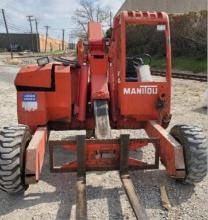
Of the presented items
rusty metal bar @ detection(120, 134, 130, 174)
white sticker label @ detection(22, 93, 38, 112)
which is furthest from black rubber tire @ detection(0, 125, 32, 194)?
rusty metal bar @ detection(120, 134, 130, 174)

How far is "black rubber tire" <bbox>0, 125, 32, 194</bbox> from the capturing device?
4172 millimetres

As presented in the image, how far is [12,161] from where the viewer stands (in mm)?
4184

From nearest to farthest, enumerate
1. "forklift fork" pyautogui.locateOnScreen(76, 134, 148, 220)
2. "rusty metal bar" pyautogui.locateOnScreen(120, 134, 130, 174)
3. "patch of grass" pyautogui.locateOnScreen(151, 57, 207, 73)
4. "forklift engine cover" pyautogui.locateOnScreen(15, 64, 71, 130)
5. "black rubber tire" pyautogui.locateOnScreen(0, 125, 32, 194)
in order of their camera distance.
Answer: "forklift fork" pyautogui.locateOnScreen(76, 134, 148, 220) < "black rubber tire" pyautogui.locateOnScreen(0, 125, 32, 194) < "rusty metal bar" pyautogui.locateOnScreen(120, 134, 130, 174) < "forklift engine cover" pyautogui.locateOnScreen(15, 64, 71, 130) < "patch of grass" pyautogui.locateOnScreen(151, 57, 207, 73)

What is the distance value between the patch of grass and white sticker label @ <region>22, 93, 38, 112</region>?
59.8 ft

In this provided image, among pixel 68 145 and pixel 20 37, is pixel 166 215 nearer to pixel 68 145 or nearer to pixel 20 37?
pixel 68 145

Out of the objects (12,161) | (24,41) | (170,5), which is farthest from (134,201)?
(24,41)

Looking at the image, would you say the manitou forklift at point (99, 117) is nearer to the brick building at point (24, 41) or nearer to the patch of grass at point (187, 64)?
the patch of grass at point (187, 64)

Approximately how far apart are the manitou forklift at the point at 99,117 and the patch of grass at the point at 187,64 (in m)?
17.5

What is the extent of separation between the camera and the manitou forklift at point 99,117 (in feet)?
14.2

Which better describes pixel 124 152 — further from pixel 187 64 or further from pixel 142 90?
pixel 187 64

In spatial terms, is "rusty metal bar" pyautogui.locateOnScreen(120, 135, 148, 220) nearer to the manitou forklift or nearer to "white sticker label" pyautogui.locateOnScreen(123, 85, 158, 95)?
the manitou forklift

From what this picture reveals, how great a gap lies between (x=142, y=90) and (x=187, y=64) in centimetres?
2010

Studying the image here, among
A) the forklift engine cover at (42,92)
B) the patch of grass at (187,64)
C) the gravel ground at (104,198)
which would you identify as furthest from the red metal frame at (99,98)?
the patch of grass at (187,64)

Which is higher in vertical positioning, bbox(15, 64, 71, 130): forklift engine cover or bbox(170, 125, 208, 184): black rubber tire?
bbox(15, 64, 71, 130): forklift engine cover
